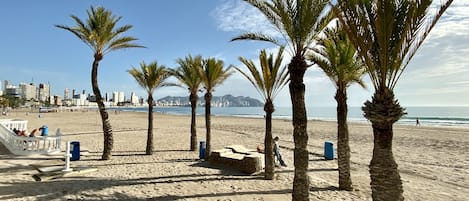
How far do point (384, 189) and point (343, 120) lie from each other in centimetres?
371

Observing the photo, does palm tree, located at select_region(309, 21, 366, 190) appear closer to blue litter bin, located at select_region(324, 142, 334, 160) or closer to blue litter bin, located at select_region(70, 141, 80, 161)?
blue litter bin, located at select_region(324, 142, 334, 160)

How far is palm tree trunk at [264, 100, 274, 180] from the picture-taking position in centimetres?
878

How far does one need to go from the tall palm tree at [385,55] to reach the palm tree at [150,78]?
10651 mm

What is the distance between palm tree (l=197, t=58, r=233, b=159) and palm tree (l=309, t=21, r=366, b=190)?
18.1 ft

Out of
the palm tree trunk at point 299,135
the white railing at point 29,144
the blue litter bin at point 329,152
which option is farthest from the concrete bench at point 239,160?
the white railing at point 29,144

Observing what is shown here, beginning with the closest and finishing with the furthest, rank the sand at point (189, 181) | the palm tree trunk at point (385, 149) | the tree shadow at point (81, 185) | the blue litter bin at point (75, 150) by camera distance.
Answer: the palm tree trunk at point (385, 149), the tree shadow at point (81, 185), the sand at point (189, 181), the blue litter bin at point (75, 150)

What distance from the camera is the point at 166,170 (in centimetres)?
Answer: 1017

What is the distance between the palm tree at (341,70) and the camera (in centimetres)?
768

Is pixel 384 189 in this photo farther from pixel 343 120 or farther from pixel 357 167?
pixel 357 167

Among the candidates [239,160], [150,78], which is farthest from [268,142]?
[150,78]

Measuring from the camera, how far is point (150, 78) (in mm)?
14000

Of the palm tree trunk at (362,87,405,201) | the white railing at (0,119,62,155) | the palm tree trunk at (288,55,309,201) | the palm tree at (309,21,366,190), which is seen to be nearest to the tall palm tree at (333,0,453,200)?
the palm tree trunk at (362,87,405,201)

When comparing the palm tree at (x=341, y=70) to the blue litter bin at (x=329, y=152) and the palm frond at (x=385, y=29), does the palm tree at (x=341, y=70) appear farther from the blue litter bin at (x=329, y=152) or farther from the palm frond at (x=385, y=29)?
the blue litter bin at (x=329, y=152)

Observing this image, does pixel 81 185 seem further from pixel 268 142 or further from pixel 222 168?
pixel 268 142
